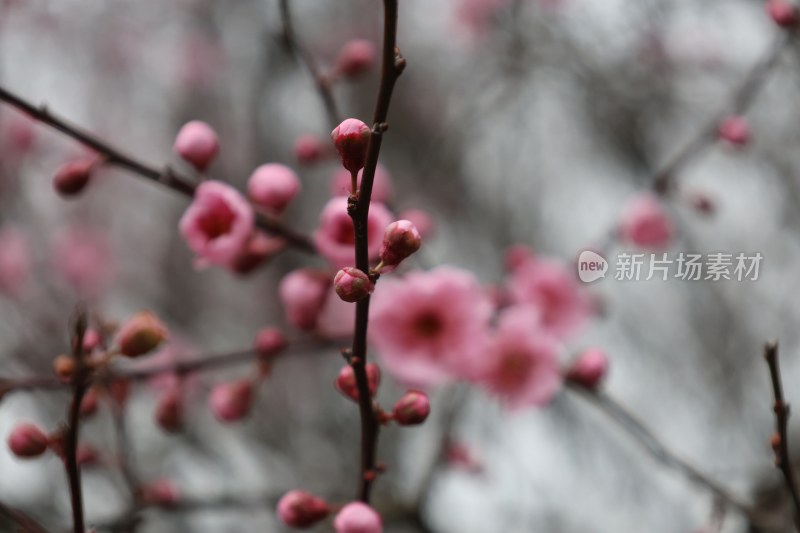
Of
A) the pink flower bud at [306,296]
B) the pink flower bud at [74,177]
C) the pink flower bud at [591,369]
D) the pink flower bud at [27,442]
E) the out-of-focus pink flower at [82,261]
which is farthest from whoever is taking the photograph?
the out-of-focus pink flower at [82,261]

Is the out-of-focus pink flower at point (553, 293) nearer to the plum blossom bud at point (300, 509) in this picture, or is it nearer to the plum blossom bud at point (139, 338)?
the plum blossom bud at point (300, 509)

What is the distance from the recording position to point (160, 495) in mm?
1437

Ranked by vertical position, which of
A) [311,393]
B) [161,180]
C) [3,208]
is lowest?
[311,393]

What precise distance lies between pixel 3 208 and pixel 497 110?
188 cm

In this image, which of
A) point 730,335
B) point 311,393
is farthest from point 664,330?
point 311,393

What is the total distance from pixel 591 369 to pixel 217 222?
0.69m

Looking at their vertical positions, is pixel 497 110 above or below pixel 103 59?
below

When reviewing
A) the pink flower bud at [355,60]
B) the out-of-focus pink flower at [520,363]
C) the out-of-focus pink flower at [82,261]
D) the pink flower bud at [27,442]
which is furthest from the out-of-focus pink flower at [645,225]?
the out-of-focus pink flower at [82,261]

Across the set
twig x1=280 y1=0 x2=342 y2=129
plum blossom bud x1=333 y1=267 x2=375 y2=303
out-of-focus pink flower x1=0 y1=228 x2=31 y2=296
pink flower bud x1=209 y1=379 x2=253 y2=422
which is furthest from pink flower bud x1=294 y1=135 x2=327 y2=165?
out-of-focus pink flower x1=0 y1=228 x2=31 y2=296

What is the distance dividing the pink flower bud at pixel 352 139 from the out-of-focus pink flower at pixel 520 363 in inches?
29.9

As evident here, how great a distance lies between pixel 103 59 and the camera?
4.02m

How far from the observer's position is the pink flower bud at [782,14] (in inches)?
56.8

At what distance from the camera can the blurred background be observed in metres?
2.40

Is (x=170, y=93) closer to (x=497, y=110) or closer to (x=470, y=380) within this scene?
(x=497, y=110)
